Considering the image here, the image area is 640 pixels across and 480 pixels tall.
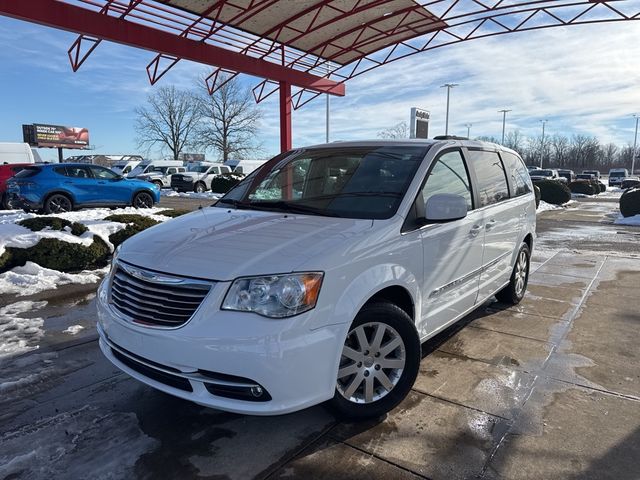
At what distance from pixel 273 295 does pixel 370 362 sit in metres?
0.86

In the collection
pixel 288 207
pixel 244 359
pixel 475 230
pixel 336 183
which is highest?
pixel 336 183

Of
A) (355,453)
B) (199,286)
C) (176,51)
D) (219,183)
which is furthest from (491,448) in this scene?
(219,183)

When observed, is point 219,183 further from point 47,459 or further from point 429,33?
point 47,459

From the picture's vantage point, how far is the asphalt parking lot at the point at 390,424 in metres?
2.59

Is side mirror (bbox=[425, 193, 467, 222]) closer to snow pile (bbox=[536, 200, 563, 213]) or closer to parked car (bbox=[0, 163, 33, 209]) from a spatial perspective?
parked car (bbox=[0, 163, 33, 209])

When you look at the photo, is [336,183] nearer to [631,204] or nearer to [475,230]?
[475,230]

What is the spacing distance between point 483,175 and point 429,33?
13.7 metres

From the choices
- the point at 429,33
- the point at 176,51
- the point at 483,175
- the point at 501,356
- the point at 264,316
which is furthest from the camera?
the point at 429,33

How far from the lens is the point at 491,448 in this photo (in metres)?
2.76

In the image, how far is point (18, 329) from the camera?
4.69 metres

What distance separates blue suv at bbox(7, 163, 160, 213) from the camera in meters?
13.0

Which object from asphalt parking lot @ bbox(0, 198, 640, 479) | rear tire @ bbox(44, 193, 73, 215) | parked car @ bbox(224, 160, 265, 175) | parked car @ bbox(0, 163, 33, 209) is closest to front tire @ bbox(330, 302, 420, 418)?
asphalt parking lot @ bbox(0, 198, 640, 479)

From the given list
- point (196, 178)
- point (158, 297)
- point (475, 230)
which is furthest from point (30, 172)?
point (196, 178)

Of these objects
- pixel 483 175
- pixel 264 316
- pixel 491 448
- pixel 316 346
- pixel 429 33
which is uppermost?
pixel 429 33
